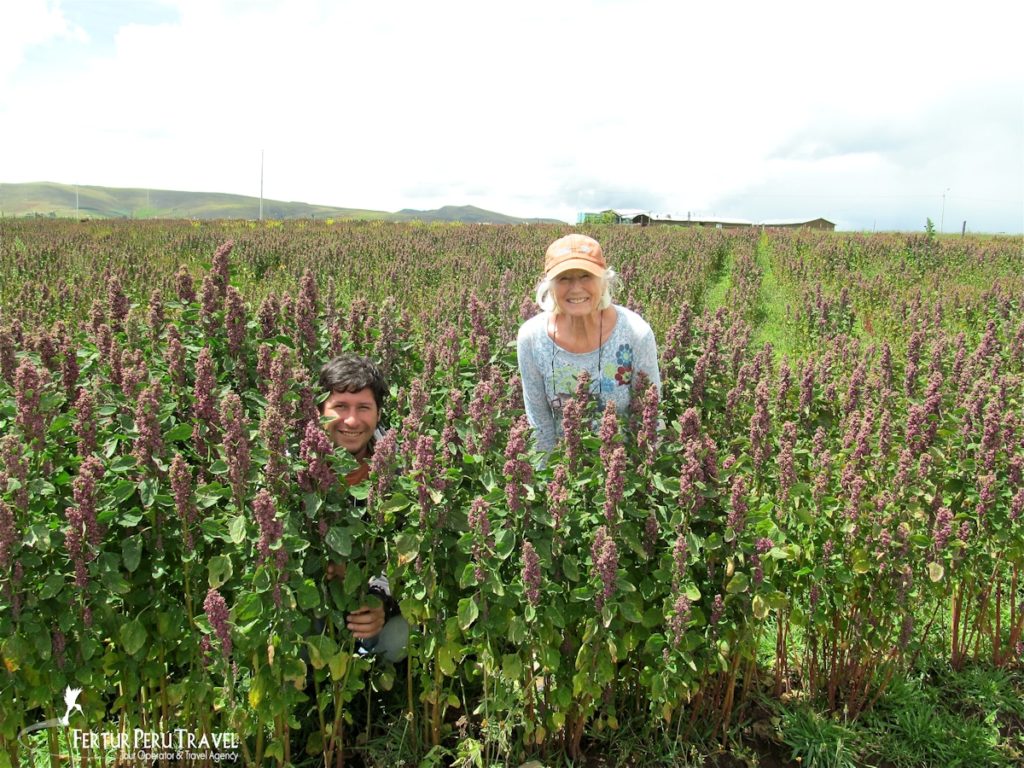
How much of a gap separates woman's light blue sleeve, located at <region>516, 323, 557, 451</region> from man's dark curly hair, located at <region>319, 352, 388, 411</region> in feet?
2.91

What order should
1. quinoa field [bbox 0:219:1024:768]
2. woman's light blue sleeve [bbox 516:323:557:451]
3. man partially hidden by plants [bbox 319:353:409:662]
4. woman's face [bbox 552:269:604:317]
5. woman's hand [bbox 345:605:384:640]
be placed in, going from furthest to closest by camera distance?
woman's light blue sleeve [bbox 516:323:557:451] < woman's face [bbox 552:269:604:317] < man partially hidden by plants [bbox 319:353:409:662] < woman's hand [bbox 345:605:384:640] < quinoa field [bbox 0:219:1024:768]

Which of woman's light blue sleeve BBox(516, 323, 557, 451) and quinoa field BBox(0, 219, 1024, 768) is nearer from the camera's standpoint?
quinoa field BBox(0, 219, 1024, 768)

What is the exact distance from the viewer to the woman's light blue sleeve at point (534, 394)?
3.77m

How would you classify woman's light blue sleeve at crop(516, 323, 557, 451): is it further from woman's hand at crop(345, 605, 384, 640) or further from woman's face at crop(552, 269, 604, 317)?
woman's hand at crop(345, 605, 384, 640)

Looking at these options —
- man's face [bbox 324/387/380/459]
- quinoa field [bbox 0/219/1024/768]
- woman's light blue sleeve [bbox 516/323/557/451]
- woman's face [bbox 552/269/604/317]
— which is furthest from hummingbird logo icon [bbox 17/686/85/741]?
woman's face [bbox 552/269/604/317]

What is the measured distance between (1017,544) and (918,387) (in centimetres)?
129

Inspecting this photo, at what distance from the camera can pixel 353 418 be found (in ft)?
10.3

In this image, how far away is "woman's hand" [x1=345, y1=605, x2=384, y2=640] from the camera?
2.48m

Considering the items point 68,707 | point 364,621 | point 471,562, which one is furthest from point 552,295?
point 68,707

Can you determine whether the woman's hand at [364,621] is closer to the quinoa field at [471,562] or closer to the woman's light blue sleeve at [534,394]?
the quinoa field at [471,562]

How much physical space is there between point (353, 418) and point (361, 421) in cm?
5

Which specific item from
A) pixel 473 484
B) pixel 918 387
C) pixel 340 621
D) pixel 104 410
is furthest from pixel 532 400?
pixel 918 387

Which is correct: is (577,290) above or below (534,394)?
above

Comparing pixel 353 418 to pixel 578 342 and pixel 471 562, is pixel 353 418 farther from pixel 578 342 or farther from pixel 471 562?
pixel 578 342
